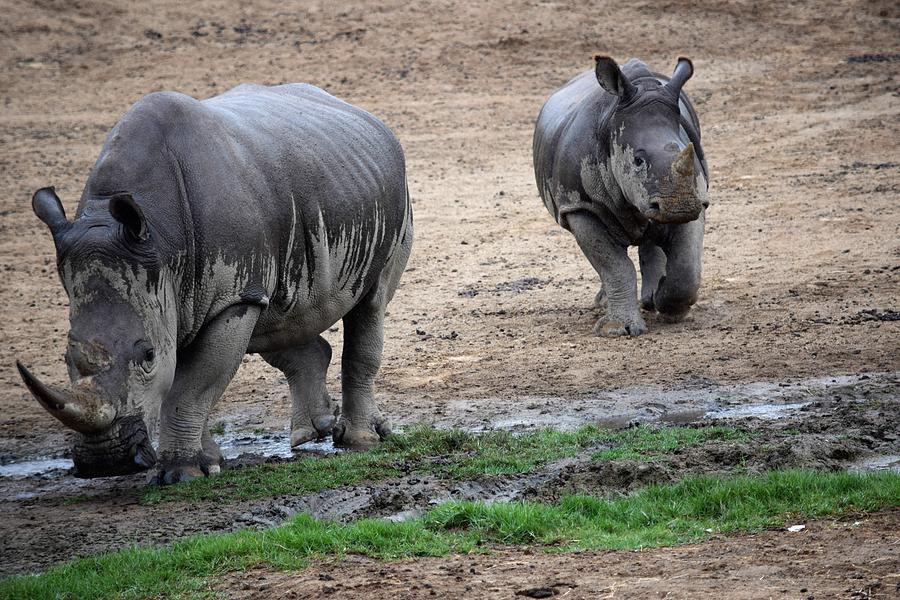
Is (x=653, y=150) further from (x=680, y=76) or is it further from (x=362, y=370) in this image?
(x=362, y=370)

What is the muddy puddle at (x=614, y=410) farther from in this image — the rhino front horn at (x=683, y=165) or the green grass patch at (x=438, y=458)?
the rhino front horn at (x=683, y=165)

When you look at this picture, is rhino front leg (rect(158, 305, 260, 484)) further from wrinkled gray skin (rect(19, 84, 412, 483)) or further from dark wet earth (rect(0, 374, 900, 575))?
dark wet earth (rect(0, 374, 900, 575))

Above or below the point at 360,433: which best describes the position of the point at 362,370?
above

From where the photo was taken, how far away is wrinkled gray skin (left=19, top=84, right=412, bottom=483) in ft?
19.8

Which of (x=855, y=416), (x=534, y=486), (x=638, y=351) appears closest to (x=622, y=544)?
(x=534, y=486)

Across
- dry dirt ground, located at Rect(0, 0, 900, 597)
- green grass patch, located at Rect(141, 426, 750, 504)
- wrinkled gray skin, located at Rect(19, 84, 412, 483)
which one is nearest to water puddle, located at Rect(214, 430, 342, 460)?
wrinkled gray skin, located at Rect(19, 84, 412, 483)

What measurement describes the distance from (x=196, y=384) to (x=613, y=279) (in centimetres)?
438

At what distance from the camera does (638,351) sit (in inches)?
384

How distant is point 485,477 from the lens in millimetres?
6660

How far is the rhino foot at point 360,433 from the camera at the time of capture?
7.91m

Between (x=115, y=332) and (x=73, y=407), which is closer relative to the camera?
(x=73, y=407)

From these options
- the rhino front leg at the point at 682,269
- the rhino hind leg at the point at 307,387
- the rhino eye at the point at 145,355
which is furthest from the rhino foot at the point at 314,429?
the rhino front leg at the point at 682,269

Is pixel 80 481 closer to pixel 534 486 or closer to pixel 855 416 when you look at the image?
pixel 534 486

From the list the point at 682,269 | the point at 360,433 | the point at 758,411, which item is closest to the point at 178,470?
the point at 360,433
